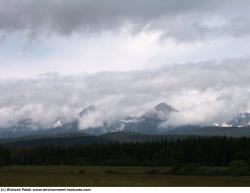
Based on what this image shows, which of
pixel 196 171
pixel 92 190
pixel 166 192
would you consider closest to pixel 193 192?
pixel 166 192

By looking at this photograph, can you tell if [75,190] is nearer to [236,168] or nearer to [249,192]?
[249,192]

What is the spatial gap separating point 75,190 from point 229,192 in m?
14.3

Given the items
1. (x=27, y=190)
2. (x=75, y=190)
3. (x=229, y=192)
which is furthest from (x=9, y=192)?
(x=229, y=192)

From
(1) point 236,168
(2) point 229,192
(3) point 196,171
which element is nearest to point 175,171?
(3) point 196,171

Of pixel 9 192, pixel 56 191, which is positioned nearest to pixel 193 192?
pixel 56 191

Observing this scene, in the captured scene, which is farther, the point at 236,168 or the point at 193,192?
the point at 236,168

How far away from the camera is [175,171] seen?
133625mm

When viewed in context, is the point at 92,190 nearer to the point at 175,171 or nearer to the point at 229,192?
the point at 229,192

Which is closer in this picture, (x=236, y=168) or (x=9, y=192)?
(x=9, y=192)

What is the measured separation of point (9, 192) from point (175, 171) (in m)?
94.2

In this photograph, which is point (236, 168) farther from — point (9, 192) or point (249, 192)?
point (9, 192)

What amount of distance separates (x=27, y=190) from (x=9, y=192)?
6.23 ft

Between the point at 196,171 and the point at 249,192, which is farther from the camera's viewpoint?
the point at 196,171

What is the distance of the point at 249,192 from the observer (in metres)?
45.6
